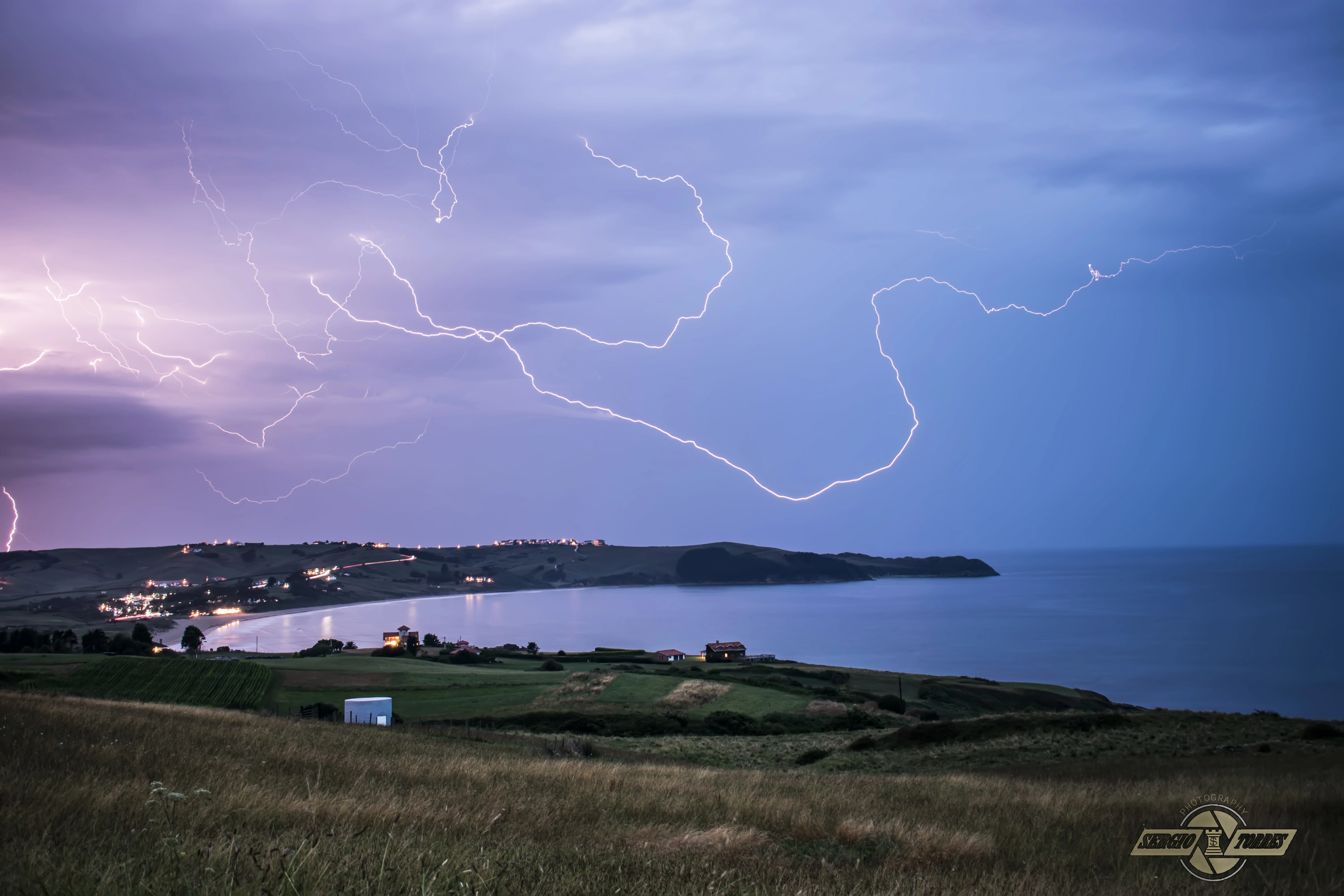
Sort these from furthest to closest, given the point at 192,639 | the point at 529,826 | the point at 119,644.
Answer: the point at 192,639 < the point at 119,644 < the point at 529,826

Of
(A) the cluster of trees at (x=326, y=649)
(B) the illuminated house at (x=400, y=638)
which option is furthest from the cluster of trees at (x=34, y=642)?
(B) the illuminated house at (x=400, y=638)

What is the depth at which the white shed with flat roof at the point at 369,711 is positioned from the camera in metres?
37.4

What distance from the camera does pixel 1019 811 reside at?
961 cm

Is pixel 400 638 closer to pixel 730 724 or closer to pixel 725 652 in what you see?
pixel 725 652

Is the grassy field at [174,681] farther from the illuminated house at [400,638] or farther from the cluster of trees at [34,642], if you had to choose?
the illuminated house at [400,638]

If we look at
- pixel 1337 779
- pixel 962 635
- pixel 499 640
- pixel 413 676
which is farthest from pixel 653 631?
pixel 1337 779

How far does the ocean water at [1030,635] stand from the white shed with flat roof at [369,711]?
249 ft

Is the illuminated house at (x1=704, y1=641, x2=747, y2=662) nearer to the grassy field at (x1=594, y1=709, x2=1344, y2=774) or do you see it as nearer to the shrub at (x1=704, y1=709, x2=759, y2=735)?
the shrub at (x1=704, y1=709, x2=759, y2=735)

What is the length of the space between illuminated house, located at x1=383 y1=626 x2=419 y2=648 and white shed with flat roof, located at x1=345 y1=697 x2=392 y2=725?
57.8 m

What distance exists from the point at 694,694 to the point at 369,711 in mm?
24965

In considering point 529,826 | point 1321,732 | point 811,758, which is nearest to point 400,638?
point 811,758

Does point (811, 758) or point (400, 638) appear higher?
point (811, 758)

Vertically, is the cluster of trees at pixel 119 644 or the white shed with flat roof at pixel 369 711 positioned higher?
the white shed with flat roof at pixel 369 711

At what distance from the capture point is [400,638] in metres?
99.8
